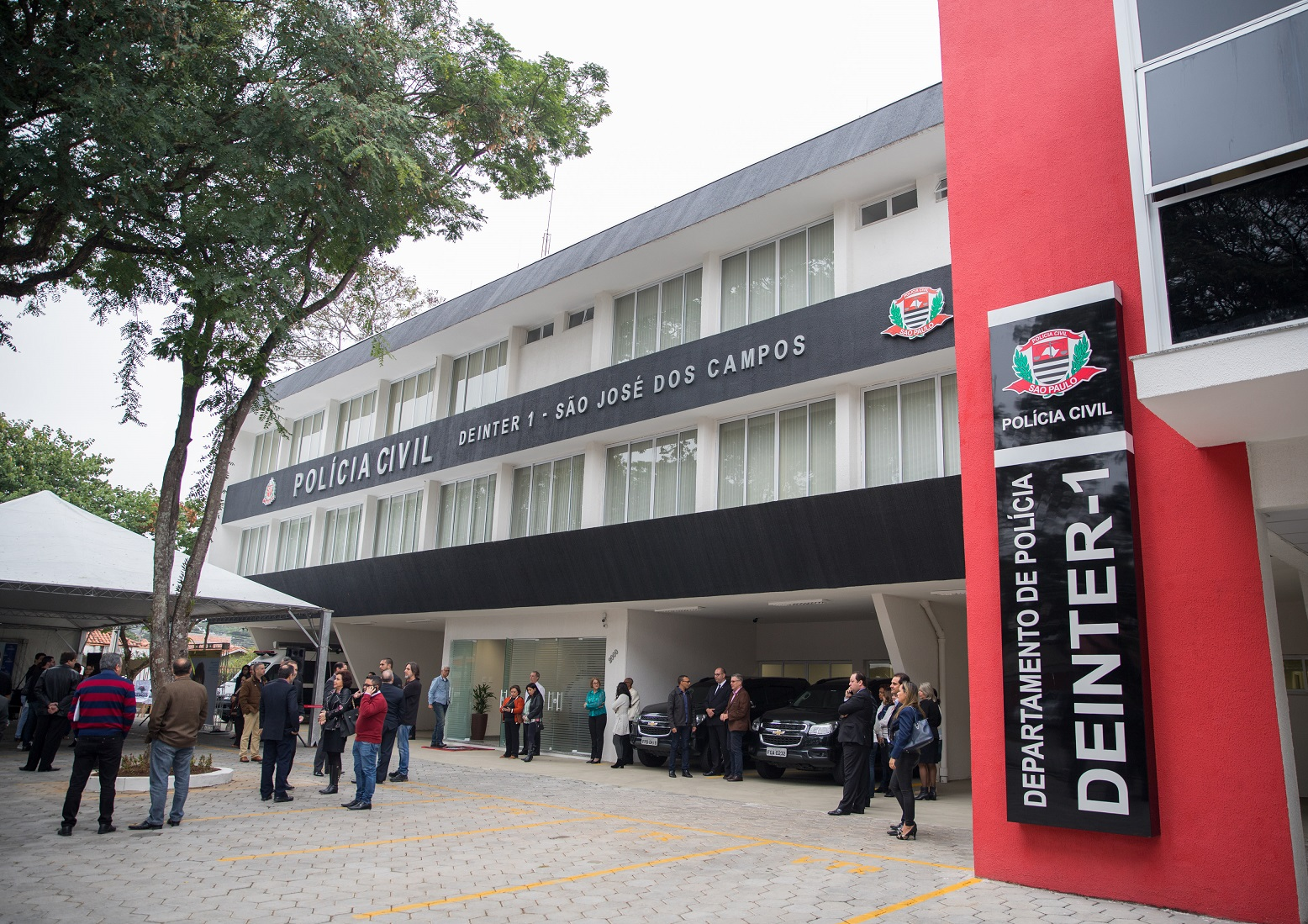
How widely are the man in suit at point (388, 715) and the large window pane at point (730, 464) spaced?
21.8 feet

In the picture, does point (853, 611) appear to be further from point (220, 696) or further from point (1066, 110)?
point (220, 696)

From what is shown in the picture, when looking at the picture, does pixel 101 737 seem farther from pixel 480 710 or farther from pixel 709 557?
pixel 480 710

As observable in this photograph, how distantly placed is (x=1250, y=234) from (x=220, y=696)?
30.4 m

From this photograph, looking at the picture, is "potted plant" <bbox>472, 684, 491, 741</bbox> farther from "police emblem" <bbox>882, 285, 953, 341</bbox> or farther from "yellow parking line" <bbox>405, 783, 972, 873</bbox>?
"police emblem" <bbox>882, 285, 953, 341</bbox>

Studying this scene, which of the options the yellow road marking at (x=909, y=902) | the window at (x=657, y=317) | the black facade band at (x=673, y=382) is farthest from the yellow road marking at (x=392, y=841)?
the window at (x=657, y=317)

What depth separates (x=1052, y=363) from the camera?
7844mm

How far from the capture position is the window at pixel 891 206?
46.4 feet

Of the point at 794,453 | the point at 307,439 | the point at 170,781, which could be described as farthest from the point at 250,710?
the point at 307,439

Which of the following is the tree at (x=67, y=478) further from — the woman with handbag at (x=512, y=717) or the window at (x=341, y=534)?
the woman with handbag at (x=512, y=717)

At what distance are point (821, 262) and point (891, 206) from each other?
1.52 metres

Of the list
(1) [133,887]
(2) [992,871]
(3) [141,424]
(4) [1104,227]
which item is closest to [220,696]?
(3) [141,424]

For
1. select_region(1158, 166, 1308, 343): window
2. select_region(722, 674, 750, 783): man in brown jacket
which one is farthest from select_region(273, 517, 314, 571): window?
select_region(1158, 166, 1308, 343): window

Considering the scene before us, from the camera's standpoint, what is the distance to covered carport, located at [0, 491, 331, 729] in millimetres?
16016

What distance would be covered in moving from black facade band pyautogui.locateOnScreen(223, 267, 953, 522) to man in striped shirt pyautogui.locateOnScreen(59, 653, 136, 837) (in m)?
10.1
